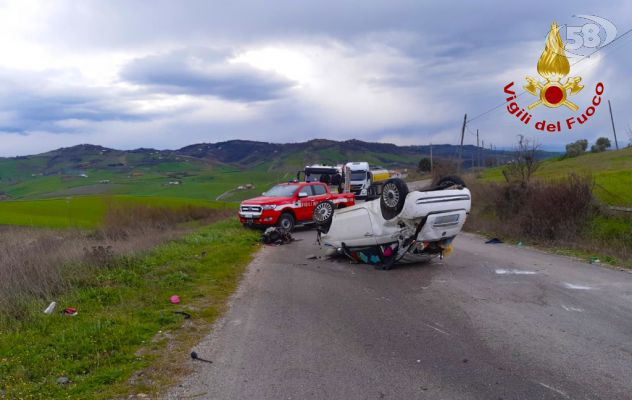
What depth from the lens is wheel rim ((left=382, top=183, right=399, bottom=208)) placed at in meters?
10.8

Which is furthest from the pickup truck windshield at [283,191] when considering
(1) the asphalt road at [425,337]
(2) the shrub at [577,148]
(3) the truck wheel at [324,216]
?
(2) the shrub at [577,148]

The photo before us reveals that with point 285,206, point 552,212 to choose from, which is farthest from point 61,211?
point 552,212

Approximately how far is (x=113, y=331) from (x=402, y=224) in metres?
6.52

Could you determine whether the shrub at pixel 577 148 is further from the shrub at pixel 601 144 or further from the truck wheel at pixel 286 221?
the truck wheel at pixel 286 221

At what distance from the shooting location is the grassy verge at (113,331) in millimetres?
5105

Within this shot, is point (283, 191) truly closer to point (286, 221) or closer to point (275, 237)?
point (286, 221)

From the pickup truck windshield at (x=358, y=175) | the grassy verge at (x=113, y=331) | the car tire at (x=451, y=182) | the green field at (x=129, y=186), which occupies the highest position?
the car tire at (x=451, y=182)

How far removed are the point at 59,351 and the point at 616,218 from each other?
61.6 ft

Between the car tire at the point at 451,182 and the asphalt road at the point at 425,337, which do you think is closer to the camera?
the asphalt road at the point at 425,337

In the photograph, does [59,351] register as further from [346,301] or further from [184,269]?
[184,269]

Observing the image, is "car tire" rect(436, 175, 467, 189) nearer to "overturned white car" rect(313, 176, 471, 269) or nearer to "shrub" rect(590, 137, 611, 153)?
"overturned white car" rect(313, 176, 471, 269)

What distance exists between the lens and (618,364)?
5.33 meters

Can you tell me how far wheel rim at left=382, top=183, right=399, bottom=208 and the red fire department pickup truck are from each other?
863 centimetres

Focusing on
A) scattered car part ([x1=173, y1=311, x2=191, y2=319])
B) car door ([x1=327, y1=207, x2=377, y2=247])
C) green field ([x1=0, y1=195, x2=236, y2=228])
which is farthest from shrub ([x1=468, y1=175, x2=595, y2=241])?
green field ([x1=0, y1=195, x2=236, y2=228])
